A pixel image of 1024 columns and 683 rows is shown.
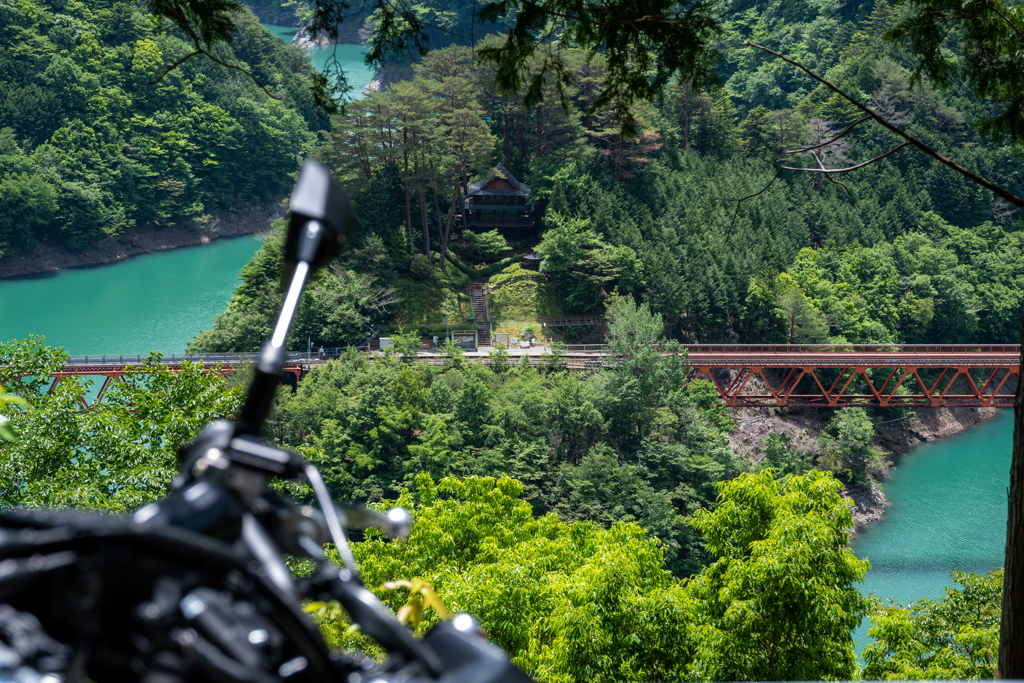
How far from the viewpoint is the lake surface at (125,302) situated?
84.1 feet

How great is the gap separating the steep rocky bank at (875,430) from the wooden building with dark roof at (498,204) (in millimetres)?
10756

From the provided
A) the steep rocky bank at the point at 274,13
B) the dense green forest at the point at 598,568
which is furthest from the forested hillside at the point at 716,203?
the steep rocky bank at the point at 274,13

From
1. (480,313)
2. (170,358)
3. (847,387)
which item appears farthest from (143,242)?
(847,387)

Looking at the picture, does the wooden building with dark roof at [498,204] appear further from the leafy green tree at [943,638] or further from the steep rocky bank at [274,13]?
the steep rocky bank at [274,13]

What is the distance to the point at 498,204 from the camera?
28.2 m

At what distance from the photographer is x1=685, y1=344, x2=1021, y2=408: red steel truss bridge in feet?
73.1

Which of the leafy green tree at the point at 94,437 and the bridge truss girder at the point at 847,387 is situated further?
the bridge truss girder at the point at 847,387

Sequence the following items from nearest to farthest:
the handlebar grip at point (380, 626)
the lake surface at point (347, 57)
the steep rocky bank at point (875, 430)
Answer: the handlebar grip at point (380, 626) → the steep rocky bank at point (875, 430) → the lake surface at point (347, 57)

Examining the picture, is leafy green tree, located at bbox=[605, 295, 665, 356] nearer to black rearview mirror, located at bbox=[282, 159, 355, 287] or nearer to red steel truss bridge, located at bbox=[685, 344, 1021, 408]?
red steel truss bridge, located at bbox=[685, 344, 1021, 408]

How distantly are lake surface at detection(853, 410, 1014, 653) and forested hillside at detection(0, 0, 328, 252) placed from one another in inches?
1209

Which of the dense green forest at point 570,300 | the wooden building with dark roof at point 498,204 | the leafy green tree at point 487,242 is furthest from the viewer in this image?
the wooden building with dark roof at point 498,204

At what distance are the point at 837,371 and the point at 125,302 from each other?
1009 inches

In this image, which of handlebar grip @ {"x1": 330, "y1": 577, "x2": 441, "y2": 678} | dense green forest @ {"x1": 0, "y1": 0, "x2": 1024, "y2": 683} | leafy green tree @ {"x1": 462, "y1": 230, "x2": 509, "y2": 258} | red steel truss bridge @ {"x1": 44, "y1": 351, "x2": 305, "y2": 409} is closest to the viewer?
handlebar grip @ {"x1": 330, "y1": 577, "x2": 441, "y2": 678}

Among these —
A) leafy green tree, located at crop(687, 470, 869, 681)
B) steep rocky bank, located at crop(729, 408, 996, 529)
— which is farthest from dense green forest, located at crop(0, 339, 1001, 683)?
steep rocky bank, located at crop(729, 408, 996, 529)
